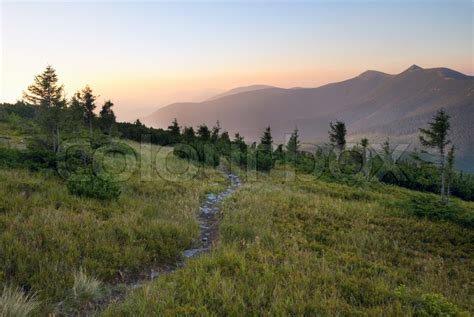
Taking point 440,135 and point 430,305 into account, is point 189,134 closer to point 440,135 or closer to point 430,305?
point 440,135

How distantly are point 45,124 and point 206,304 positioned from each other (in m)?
17.3

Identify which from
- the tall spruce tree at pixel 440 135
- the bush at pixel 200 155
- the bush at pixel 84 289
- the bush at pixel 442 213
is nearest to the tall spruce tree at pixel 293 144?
the bush at pixel 200 155

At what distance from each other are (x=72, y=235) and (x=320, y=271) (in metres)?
5.43

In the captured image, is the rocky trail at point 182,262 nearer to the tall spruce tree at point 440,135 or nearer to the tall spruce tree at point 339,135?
the tall spruce tree at point 440,135

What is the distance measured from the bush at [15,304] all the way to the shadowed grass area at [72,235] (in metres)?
0.26

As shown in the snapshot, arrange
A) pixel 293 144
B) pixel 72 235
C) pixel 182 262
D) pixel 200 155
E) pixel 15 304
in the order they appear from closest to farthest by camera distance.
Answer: pixel 15 304 → pixel 72 235 → pixel 182 262 → pixel 200 155 → pixel 293 144

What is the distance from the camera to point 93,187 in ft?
32.8

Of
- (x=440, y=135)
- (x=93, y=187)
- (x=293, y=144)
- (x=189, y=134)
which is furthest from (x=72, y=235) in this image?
(x=293, y=144)

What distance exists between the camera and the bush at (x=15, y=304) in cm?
415

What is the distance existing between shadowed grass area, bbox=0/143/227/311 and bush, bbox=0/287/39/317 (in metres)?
0.26

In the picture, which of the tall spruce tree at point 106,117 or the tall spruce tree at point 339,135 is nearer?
the tall spruce tree at point 106,117

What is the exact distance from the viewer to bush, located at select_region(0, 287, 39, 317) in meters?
4.15

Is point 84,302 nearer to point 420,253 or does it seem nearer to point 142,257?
point 142,257

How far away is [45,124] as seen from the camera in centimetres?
1764
